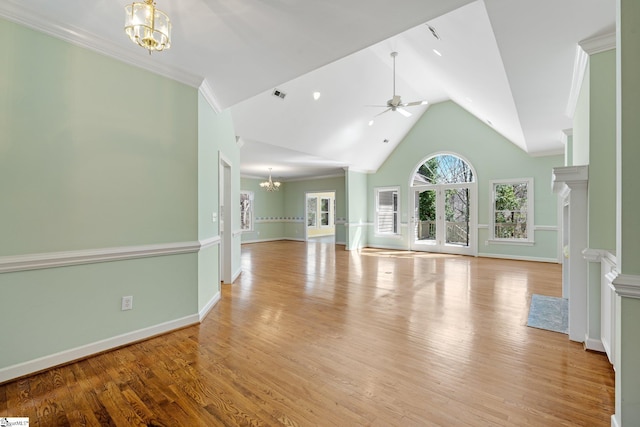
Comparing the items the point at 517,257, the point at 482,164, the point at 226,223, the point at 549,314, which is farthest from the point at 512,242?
the point at 226,223

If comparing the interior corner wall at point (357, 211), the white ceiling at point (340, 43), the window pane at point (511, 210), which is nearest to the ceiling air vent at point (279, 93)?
the white ceiling at point (340, 43)

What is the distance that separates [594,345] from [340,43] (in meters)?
3.40

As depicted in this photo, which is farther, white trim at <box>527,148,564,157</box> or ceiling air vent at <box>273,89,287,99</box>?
white trim at <box>527,148,564,157</box>

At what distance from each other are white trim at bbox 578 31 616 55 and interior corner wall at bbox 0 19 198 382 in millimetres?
3573

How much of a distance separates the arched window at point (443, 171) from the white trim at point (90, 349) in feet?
24.1

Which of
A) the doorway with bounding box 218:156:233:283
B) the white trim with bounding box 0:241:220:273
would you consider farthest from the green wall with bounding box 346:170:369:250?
the white trim with bounding box 0:241:220:273

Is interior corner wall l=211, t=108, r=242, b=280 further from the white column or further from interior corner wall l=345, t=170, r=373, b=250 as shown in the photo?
interior corner wall l=345, t=170, r=373, b=250

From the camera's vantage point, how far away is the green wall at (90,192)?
2045 millimetres

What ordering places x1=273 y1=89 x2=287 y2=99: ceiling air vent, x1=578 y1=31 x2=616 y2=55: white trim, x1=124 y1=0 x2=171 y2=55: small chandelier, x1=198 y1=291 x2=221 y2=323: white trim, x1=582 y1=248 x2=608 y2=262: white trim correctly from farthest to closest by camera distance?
x1=273 y1=89 x2=287 y2=99: ceiling air vent, x1=198 y1=291 x2=221 y2=323: white trim, x1=582 y1=248 x2=608 y2=262: white trim, x1=578 y1=31 x2=616 y2=55: white trim, x1=124 y1=0 x2=171 y2=55: small chandelier

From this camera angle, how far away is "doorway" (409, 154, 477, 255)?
7715 mm

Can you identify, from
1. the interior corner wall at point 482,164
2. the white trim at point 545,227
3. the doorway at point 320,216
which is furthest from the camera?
the doorway at point 320,216

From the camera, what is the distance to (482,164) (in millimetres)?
7434

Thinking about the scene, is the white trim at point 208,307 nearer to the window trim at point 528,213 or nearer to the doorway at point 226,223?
the doorway at point 226,223
